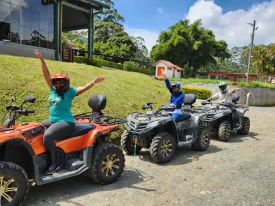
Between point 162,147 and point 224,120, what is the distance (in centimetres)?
365

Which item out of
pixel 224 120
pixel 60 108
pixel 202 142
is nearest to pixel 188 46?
pixel 224 120

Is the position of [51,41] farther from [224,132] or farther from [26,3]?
[224,132]

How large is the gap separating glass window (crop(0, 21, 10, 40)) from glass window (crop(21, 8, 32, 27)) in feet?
3.46

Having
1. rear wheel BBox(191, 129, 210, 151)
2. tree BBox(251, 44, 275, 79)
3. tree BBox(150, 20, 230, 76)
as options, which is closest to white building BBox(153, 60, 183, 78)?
tree BBox(150, 20, 230, 76)

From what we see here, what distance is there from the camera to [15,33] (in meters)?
15.4

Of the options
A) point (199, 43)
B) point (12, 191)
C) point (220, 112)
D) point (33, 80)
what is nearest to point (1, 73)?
point (33, 80)

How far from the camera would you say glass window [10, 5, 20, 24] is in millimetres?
15211

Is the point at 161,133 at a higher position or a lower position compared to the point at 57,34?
lower

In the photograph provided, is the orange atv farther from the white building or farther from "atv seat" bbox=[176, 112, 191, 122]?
the white building

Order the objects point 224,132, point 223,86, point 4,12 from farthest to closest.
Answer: point 4,12 → point 223,86 → point 224,132

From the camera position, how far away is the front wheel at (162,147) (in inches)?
221

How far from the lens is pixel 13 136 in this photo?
3.43 meters

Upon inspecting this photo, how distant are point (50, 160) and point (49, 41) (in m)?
14.7

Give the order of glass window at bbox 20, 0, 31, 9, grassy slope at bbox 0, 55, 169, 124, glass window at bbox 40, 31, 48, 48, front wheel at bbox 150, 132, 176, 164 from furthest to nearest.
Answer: glass window at bbox 40, 31, 48, 48
glass window at bbox 20, 0, 31, 9
grassy slope at bbox 0, 55, 169, 124
front wheel at bbox 150, 132, 176, 164
